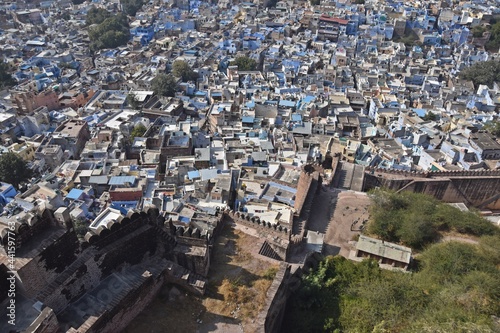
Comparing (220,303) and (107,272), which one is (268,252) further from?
(107,272)

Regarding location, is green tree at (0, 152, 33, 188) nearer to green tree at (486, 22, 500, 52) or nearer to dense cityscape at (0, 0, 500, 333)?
dense cityscape at (0, 0, 500, 333)

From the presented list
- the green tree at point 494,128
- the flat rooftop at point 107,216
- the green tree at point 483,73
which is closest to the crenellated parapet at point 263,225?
the flat rooftop at point 107,216

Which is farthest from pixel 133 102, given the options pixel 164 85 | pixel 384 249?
pixel 384 249

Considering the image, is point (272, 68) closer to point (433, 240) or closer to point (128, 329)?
point (433, 240)

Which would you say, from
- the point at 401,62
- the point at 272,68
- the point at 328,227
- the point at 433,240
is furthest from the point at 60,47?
the point at 433,240

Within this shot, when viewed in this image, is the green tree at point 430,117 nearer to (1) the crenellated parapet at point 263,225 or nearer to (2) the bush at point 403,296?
(2) the bush at point 403,296
